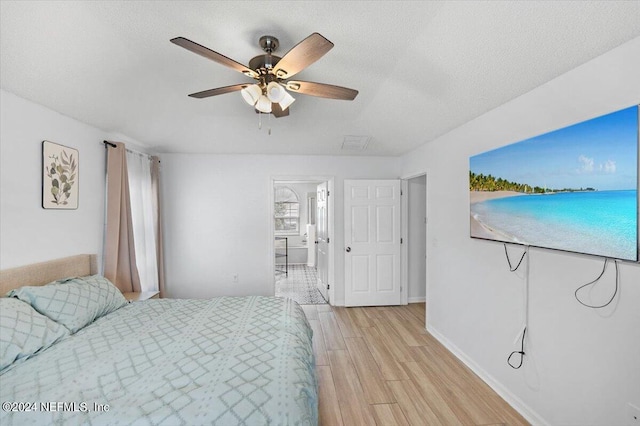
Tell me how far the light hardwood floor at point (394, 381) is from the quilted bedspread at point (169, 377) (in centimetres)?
74

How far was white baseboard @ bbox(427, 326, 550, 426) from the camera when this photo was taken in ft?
6.75

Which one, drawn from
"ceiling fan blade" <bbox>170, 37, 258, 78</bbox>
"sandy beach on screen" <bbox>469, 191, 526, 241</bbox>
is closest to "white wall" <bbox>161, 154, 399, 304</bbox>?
"sandy beach on screen" <bbox>469, 191, 526, 241</bbox>

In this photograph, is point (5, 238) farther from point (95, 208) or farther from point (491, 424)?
point (491, 424)

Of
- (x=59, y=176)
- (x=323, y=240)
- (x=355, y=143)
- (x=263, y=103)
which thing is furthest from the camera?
(x=323, y=240)

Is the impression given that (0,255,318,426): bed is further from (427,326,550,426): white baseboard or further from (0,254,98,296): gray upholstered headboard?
(427,326,550,426): white baseboard

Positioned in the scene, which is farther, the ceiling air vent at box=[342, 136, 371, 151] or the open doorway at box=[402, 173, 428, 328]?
the open doorway at box=[402, 173, 428, 328]

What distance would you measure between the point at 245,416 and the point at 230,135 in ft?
10.9

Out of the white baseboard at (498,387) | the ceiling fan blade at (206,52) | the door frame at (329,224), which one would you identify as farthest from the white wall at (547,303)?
the ceiling fan blade at (206,52)

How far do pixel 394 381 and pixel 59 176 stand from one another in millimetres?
3547

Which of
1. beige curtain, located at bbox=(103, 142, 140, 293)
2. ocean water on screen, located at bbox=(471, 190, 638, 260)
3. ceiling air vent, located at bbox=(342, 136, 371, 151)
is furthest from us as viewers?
ceiling air vent, located at bbox=(342, 136, 371, 151)

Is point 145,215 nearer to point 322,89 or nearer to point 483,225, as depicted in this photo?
point 322,89

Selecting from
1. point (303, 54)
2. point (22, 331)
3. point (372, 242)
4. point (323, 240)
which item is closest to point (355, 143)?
point (372, 242)

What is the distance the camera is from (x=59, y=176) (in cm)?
262

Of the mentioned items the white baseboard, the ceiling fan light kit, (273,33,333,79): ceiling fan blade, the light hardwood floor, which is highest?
(273,33,333,79): ceiling fan blade
